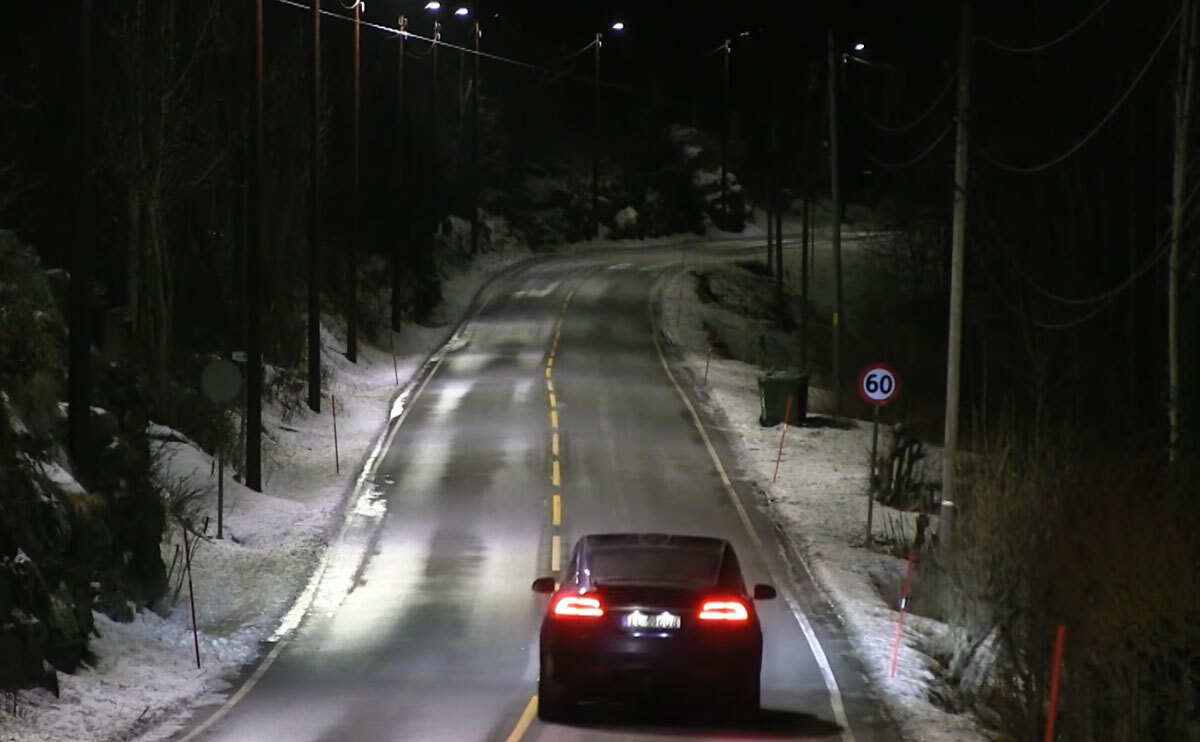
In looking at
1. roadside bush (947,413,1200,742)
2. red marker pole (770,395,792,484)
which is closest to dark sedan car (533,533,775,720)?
roadside bush (947,413,1200,742)

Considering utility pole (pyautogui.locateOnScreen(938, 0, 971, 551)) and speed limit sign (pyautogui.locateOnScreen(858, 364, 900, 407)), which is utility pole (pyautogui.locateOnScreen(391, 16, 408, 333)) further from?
speed limit sign (pyautogui.locateOnScreen(858, 364, 900, 407))

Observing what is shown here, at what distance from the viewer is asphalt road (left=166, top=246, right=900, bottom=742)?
1381 cm

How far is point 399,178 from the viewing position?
6134 cm

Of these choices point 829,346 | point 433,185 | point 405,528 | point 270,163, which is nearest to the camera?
point 405,528

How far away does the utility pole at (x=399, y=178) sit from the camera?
49812 millimetres

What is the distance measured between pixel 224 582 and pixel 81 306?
200 inches

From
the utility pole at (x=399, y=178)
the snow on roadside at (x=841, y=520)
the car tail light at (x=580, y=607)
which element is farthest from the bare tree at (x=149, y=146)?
the car tail light at (x=580, y=607)

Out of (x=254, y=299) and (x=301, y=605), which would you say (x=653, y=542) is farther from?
(x=254, y=299)

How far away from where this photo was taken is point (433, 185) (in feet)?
227

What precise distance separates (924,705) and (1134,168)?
28.3 meters

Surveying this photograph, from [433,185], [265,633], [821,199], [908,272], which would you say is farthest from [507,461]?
[821,199]

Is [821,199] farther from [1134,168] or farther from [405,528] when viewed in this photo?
[405,528]

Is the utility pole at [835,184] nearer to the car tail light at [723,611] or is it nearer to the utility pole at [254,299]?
the utility pole at [254,299]

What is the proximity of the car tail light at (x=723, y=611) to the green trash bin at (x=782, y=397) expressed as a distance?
2207cm
